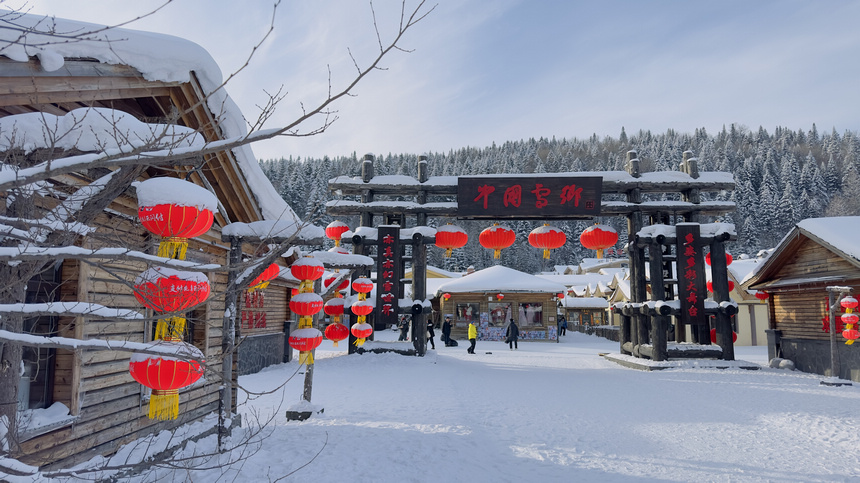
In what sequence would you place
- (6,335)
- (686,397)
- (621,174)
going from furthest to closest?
(621,174), (686,397), (6,335)

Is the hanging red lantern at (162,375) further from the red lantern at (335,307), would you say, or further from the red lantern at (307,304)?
the red lantern at (335,307)

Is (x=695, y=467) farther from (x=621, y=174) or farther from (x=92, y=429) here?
(x=621, y=174)

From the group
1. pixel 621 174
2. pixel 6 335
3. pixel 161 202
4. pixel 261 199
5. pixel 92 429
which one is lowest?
pixel 92 429

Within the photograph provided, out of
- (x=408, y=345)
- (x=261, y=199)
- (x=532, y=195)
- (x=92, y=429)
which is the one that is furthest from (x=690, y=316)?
(x=92, y=429)

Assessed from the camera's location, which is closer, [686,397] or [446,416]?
[446,416]

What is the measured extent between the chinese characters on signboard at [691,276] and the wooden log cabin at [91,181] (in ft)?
41.7

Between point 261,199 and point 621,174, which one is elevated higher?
point 621,174

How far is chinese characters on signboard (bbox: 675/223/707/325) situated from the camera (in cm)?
1471

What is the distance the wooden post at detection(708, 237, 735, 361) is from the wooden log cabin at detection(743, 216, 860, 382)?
6.38ft

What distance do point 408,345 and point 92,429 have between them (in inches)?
470

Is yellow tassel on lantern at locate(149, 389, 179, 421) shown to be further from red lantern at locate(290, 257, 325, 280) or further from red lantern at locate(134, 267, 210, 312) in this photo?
red lantern at locate(290, 257, 325, 280)

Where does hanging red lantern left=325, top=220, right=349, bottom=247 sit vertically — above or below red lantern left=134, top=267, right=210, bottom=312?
above

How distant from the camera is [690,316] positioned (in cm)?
1476

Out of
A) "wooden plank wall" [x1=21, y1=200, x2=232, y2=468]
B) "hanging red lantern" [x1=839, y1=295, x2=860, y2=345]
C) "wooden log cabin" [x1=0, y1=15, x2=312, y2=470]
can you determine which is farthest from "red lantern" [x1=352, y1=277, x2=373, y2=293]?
"hanging red lantern" [x1=839, y1=295, x2=860, y2=345]
